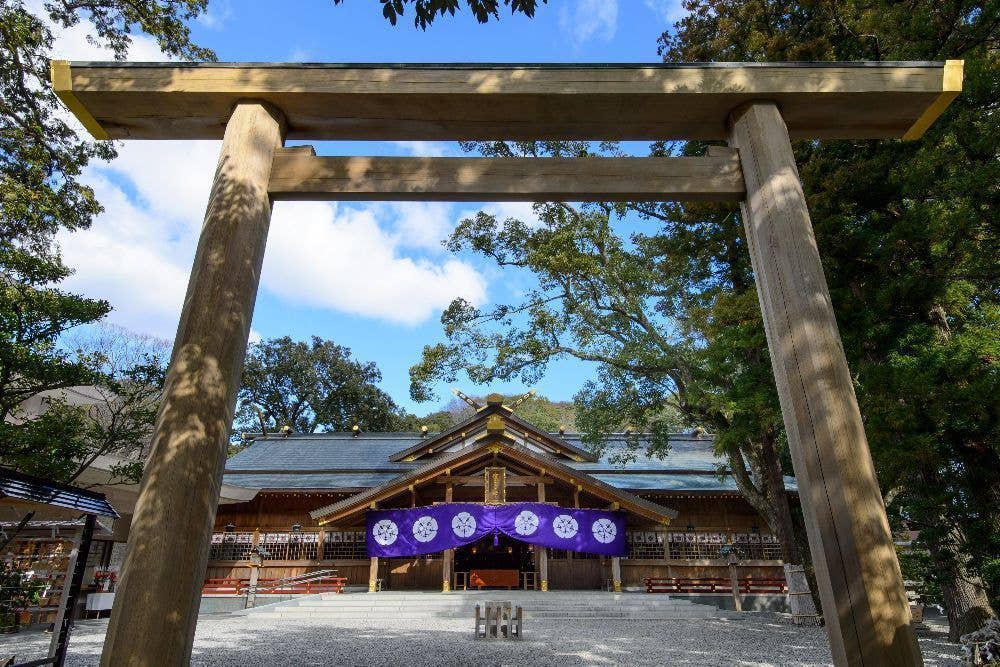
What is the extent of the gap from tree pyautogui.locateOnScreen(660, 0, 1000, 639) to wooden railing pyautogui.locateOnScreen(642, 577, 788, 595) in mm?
7101

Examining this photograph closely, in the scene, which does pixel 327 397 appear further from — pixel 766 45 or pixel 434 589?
pixel 766 45

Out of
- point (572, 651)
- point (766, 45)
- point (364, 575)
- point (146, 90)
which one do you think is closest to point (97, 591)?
point (364, 575)

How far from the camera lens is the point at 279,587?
47.9 feet

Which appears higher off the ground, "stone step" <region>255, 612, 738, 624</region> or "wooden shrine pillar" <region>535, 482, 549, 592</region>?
"wooden shrine pillar" <region>535, 482, 549, 592</region>

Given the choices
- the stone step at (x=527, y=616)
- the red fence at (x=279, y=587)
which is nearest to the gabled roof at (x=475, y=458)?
the red fence at (x=279, y=587)

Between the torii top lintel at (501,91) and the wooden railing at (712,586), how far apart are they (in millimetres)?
13584

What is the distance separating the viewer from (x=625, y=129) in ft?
11.6

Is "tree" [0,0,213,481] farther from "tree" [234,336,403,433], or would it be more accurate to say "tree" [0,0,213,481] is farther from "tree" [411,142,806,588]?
"tree" [234,336,403,433]

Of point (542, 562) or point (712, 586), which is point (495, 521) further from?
point (712, 586)

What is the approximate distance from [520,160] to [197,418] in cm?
Result: 225

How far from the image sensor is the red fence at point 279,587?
46.0 feet

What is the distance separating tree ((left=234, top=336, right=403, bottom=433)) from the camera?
34750 millimetres

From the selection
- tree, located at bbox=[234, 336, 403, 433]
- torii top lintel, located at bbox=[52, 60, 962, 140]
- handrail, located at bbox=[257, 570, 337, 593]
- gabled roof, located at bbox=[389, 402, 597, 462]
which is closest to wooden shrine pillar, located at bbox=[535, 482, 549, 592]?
gabled roof, located at bbox=[389, 402, 597, 462]

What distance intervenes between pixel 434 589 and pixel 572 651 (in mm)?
8653
